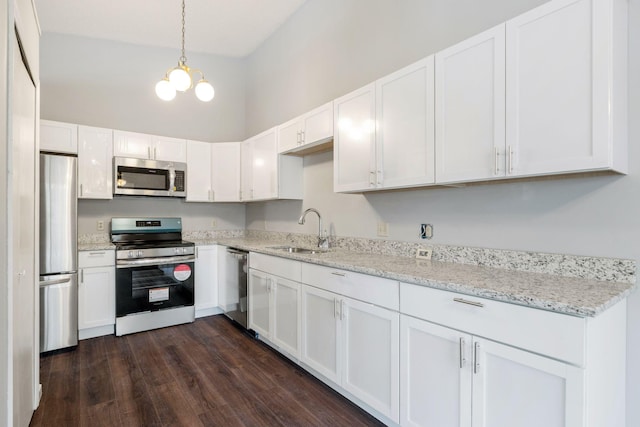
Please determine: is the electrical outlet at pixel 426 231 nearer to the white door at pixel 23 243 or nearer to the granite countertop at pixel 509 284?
the granite countertop at pixel 509 284

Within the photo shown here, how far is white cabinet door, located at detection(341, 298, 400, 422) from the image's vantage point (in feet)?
6.08

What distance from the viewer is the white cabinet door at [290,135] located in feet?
10.5

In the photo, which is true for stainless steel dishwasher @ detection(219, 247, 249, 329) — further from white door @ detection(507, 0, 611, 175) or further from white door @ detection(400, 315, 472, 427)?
white door @ detection(507, 0, 611, 175)

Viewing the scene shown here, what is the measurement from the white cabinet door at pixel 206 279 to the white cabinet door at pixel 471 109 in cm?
301

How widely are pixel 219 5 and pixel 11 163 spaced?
9.88 ft

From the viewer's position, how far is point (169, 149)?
13.6ft

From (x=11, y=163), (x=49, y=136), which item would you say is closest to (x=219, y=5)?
(x=49, y=136)

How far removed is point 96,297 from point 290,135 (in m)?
2.55

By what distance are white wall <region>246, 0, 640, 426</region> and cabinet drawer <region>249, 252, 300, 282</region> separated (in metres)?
0.67

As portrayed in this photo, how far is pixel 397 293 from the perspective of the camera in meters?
1.84

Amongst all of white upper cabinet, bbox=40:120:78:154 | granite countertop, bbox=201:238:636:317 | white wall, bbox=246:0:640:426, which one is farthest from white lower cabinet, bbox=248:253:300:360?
white upper cabinet, bbox=40:120:78:154

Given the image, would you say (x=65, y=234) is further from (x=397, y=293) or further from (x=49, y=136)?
(x=397, y=293)

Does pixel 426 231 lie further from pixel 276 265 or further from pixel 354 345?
pixel 276 265

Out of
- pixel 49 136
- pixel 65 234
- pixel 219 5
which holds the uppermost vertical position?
pixel 219 5
